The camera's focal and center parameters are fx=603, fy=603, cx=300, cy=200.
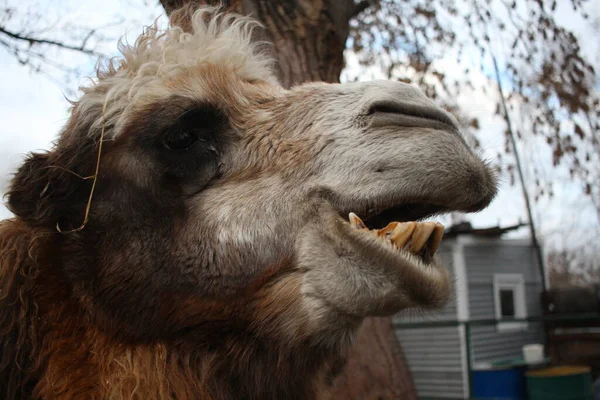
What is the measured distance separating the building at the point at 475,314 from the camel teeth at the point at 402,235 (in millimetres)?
13458

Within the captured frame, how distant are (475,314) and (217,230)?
16.4 meters

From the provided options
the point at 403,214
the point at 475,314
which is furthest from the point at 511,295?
the point at 403,214

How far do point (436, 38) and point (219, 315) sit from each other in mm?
6994

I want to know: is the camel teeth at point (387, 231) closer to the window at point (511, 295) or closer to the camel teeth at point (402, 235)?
the camel teeth at point (402, 235)

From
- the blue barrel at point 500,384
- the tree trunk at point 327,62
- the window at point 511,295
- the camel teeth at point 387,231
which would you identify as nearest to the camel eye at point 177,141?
the camel teeth at point 387,231

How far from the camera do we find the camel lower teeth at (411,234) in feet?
6.66

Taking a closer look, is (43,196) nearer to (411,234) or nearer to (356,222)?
(356,222)

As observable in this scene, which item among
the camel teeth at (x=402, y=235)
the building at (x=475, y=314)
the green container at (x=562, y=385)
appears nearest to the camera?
the camel teeth at (x=402, y=235)

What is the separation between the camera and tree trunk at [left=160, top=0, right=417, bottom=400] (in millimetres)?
4020

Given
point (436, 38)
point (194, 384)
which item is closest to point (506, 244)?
point (436, 38)

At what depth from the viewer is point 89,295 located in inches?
99.7

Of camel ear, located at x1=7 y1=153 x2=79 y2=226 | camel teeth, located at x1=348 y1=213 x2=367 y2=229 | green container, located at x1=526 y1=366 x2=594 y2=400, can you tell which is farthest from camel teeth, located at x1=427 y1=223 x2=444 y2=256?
green container, located at x1=526 y1=366 x2=594 y2=400

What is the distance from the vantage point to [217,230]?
233 centimetres

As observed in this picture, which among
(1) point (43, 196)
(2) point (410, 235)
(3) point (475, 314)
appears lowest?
(3) point (475, 314)
